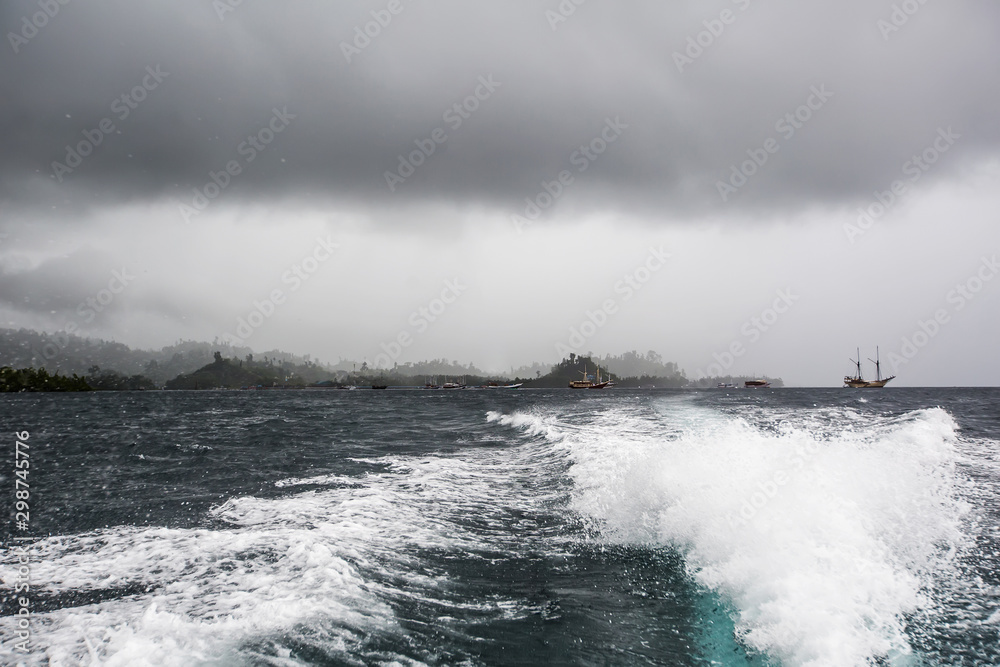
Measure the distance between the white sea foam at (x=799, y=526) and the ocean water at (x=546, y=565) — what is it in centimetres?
4

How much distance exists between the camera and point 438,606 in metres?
7.04

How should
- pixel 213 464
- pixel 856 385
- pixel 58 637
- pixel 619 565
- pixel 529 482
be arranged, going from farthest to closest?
pixel 856 385, pixel 213 464, pixel 529 482, pixel 619 565, pixel 58 637

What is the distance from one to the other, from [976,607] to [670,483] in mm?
5191

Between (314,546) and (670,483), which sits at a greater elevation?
(670,483)

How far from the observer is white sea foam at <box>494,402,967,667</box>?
6133 mm

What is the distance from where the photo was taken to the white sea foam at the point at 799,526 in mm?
6133

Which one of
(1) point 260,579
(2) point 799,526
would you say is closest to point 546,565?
(2) point 799,526

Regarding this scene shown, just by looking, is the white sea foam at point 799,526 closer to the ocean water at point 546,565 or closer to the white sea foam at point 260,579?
the ocean water at point 546,565

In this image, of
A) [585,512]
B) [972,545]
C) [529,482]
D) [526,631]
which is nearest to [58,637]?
[526,631]

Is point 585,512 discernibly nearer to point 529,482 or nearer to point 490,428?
point 529,482

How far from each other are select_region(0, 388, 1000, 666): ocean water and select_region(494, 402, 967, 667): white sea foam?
4cm

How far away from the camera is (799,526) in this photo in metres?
8.03

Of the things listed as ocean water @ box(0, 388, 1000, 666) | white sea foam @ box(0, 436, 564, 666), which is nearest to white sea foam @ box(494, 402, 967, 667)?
ocean water @ box(0, 388, 1000, 666)

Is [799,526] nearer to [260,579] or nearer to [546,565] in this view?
[546,565]
